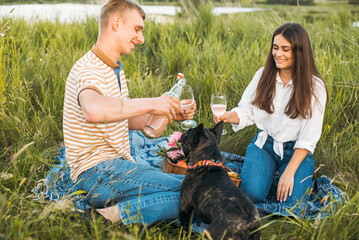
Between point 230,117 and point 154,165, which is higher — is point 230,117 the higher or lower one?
the higher one

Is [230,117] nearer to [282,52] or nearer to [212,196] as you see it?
[282,52]

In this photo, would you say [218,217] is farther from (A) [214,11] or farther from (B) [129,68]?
(A) [214,11]

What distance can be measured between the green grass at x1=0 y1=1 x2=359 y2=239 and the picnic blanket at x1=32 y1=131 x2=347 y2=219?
0.37ft

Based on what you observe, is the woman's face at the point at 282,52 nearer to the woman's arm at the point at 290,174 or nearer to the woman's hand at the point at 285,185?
the woman's arm at the point at 290,174

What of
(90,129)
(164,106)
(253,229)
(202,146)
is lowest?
(253,229)

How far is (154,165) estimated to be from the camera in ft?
13.5

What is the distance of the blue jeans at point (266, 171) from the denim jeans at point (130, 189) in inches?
37.0

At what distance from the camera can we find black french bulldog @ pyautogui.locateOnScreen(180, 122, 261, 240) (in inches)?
97.4

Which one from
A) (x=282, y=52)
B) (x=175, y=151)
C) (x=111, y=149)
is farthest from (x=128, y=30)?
(x=282, y=52)

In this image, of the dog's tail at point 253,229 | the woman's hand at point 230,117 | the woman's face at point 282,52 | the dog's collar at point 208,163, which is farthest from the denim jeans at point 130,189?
the woman's face at point 282,52

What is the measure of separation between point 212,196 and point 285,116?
56.3 inches

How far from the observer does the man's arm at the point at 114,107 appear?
2545 millimetres

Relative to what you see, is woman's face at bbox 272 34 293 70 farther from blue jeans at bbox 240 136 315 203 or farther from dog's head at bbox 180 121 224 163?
dog's head at bbox 180 121 224 163

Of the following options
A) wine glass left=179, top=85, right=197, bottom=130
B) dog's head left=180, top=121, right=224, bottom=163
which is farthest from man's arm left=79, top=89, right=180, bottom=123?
wine glass left=179, top=85, right=197, bottom=130
